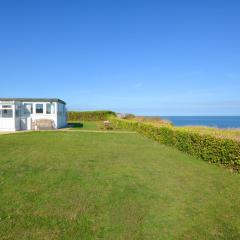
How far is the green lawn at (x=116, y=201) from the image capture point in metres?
5.38

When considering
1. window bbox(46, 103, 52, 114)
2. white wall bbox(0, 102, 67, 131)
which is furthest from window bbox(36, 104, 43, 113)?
window bbox(46, 103, 52, 114)

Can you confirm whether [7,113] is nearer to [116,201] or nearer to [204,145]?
[204,145]

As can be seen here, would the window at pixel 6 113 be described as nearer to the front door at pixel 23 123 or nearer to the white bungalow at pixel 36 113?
the white bungalow at pixel 36 113

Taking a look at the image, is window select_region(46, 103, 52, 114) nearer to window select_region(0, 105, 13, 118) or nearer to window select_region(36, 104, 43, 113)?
window select_region(36, 104, 43, 113)

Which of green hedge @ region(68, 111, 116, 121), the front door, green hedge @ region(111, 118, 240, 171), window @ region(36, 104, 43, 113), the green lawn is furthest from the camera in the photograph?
green hedge @ region(68, 111, 116, 121)

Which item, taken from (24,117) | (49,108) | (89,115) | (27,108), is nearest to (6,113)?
(24,117)

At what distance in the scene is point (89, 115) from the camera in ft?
205

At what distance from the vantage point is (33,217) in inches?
231

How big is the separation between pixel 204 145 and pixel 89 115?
50045mm

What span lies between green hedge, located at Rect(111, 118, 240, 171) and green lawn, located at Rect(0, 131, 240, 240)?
589 mm

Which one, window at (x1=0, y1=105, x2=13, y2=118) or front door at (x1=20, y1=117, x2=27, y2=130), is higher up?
window at (x1=0, y1=105, x2=13, y2=118)

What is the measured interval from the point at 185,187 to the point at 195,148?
21.4 feet

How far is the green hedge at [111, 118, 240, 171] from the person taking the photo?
11219 mm

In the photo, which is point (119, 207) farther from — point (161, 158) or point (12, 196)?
point (161, 158)
